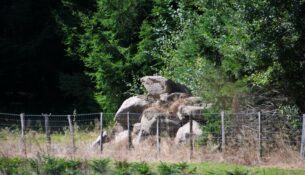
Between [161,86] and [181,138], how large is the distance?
3.31 meters

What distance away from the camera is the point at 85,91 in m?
33.8

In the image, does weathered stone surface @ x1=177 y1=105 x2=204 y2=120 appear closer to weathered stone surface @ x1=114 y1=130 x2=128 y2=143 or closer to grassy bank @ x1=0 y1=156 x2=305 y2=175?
weathered stone surface @ x1=114 y1=130 x2=128 y2=143

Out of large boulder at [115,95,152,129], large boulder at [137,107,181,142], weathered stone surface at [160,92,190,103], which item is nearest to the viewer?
large boulder at [137,107,181,142]

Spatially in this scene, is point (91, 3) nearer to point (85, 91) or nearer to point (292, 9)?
point (85, 91)

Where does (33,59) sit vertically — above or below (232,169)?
above

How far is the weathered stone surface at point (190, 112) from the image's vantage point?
2058 cm

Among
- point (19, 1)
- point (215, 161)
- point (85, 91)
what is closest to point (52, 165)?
point (215, 161)

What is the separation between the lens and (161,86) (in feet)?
74.3

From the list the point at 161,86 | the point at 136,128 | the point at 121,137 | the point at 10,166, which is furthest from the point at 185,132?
the point at 10,166

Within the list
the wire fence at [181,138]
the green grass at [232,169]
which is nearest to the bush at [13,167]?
the wire fence at [181,138]

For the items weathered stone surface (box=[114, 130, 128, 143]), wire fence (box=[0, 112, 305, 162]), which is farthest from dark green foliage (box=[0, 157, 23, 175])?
weathered stone surface (box=[114, 130, 128, 143])

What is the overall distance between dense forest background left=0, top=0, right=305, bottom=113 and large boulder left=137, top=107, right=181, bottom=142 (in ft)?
4.51

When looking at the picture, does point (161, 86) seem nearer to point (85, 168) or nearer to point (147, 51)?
point (147, 51)

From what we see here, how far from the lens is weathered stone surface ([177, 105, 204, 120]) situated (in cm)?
2058
